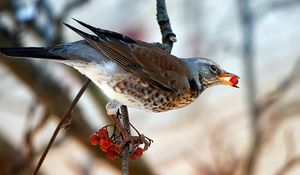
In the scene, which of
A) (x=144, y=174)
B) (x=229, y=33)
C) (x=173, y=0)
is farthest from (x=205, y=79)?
(x=173, y=0)

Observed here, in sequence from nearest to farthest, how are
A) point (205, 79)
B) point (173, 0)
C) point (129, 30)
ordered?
point (205, 79) → point (129, 30) → point (173, 0)

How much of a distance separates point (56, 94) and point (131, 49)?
124 centimetres

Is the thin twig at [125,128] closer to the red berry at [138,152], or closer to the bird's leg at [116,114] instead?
the bird's leg at [116,114]

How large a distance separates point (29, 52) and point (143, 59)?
1.44ft

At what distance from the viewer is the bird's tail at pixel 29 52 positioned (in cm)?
207

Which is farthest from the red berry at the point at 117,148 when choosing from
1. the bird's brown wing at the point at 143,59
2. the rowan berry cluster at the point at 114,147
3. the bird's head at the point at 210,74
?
the bird's head at the point at 210,74

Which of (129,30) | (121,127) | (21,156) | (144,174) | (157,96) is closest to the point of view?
(121,127)

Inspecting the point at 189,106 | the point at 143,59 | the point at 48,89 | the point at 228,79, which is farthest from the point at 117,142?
the point at 189,106

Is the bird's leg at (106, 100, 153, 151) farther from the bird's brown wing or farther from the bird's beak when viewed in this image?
the bird's beak

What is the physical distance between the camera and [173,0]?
6547mm

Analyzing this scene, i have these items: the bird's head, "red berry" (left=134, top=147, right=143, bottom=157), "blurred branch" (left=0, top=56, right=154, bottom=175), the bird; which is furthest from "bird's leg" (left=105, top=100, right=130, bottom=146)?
"blurred branch" (left=0, top=56, right=154, bottom=175)

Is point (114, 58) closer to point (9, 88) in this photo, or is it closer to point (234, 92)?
point (9, 88)

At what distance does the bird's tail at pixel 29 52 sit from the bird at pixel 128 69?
14 millimetres

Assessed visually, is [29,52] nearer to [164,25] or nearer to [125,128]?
[125,128]
